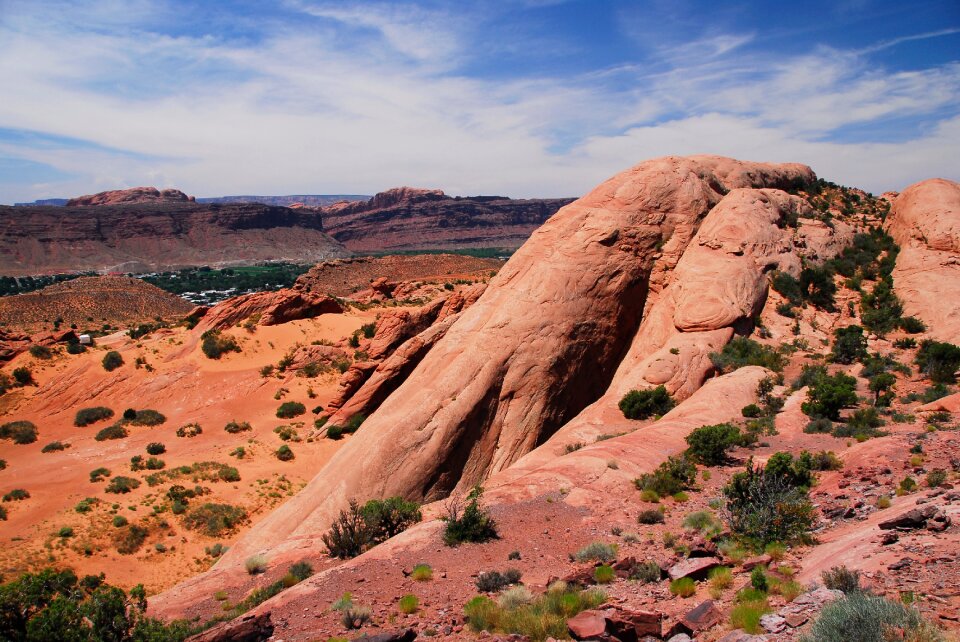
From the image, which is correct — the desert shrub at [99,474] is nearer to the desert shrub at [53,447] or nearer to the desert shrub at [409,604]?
the desert shrub at [53,447]

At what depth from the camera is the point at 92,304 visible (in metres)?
72.9

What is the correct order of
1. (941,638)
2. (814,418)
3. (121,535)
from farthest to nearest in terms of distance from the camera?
1. (121,535)
2. (814,418)
3. (941,638)

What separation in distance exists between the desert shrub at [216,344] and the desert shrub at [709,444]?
32247 millimetres

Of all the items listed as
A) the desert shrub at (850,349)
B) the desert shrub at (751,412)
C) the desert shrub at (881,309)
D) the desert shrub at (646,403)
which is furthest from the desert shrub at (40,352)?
the desert shrub at (881,309)

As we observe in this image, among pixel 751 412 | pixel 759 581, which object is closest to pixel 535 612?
pixel 759 581

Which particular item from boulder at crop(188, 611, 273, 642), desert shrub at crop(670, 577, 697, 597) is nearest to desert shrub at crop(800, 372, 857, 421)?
desert shrub at crop(670, 577, 697, 597)

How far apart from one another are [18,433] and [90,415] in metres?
3.27

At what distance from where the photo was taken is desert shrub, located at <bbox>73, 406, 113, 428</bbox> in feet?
105

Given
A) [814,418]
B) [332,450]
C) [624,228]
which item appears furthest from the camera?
[332,450]

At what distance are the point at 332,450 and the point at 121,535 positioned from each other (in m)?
8.91

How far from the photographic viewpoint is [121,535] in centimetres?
1967

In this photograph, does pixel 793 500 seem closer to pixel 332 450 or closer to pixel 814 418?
pixel 814 418

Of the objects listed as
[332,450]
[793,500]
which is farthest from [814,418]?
[332,450]

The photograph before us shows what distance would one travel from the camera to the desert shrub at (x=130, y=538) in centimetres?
1909
